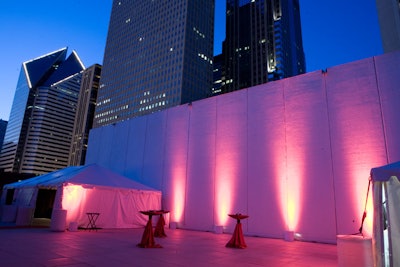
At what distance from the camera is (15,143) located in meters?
133

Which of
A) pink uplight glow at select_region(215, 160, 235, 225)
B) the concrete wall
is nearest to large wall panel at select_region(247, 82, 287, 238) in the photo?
the concrete wall

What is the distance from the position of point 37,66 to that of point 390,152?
16036 centimetres

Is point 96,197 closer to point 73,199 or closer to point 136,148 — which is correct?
point 73,199

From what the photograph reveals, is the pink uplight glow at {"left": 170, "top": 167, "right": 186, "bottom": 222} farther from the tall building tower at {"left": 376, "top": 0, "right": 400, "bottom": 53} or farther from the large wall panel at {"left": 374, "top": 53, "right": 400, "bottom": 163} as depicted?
the tall building tower at {"left": 376, "top": 0, "right": 400, "bottom": 53}

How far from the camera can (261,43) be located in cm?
9638

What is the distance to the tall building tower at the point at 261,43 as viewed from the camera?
92.0 metres

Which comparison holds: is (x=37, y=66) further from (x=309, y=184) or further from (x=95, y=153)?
(x=309, y=184)

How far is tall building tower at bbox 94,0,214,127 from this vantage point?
74562 millimetres

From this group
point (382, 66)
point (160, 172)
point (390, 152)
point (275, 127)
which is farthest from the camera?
point (160, 172)

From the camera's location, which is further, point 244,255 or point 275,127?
point 275,127

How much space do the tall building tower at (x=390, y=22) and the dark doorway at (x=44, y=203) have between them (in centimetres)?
2254

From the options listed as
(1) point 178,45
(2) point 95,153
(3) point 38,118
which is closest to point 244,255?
(2) point 95,153

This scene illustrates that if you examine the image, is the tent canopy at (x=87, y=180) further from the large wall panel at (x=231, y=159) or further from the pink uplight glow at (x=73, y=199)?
the large wall panel at (x=231, y=159)

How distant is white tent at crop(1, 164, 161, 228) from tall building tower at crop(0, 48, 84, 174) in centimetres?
13638
